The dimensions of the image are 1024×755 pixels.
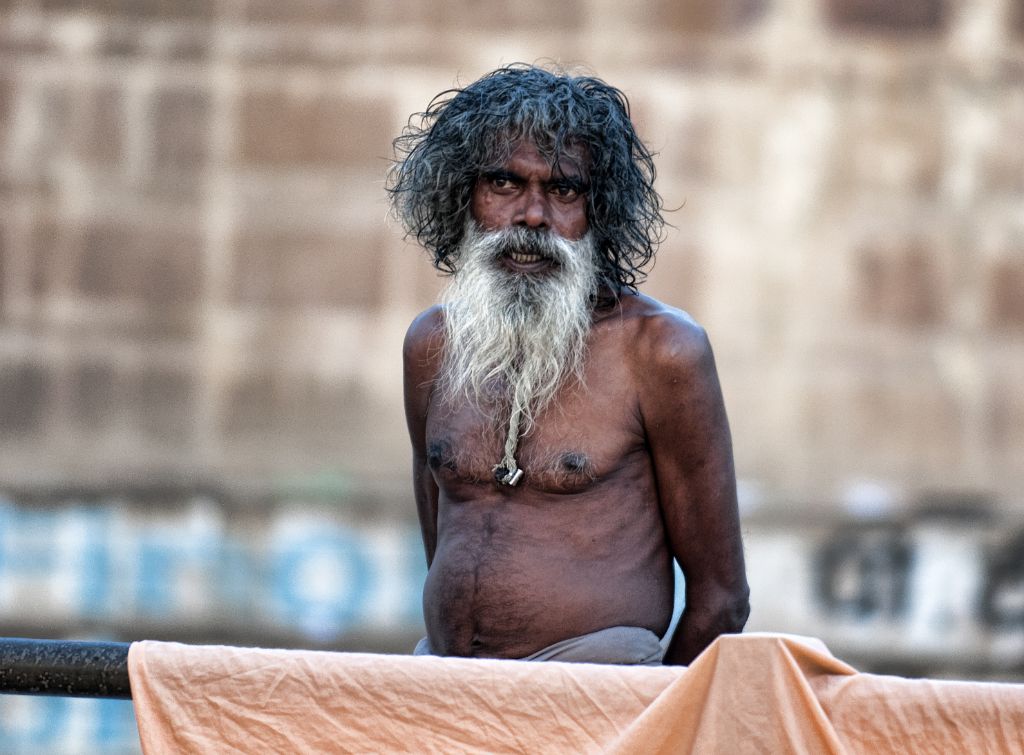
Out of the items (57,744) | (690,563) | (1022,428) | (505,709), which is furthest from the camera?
(57,744)

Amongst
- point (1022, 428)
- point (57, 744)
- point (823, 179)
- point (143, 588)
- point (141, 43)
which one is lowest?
point (57, 744)

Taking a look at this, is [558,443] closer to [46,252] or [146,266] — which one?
[146,266]

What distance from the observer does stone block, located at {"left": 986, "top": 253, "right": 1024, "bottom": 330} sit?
582cm

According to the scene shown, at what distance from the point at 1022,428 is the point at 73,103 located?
13.1 ft

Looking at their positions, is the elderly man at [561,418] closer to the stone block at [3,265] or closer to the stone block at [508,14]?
the stone block at [508,14]

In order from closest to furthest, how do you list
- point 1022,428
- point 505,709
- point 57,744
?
1. point 505,709
2. point 1022,428
3. point 57,744

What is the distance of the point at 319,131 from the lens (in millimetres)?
5969

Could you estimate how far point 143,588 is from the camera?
599cm

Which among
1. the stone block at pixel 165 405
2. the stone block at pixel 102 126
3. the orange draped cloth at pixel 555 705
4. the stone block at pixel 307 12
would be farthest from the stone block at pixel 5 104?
the orange draped cloth at pixel 555 705

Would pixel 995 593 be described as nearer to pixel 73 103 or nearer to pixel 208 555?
pixel 208 555

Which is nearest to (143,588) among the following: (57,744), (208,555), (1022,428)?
(208,555)

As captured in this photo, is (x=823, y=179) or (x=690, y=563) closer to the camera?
(x=690, y=563)

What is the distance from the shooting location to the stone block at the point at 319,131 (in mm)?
5957

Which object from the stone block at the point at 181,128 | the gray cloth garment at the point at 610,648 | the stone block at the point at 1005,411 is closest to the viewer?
the gray cloth garment at the point at 610,648
